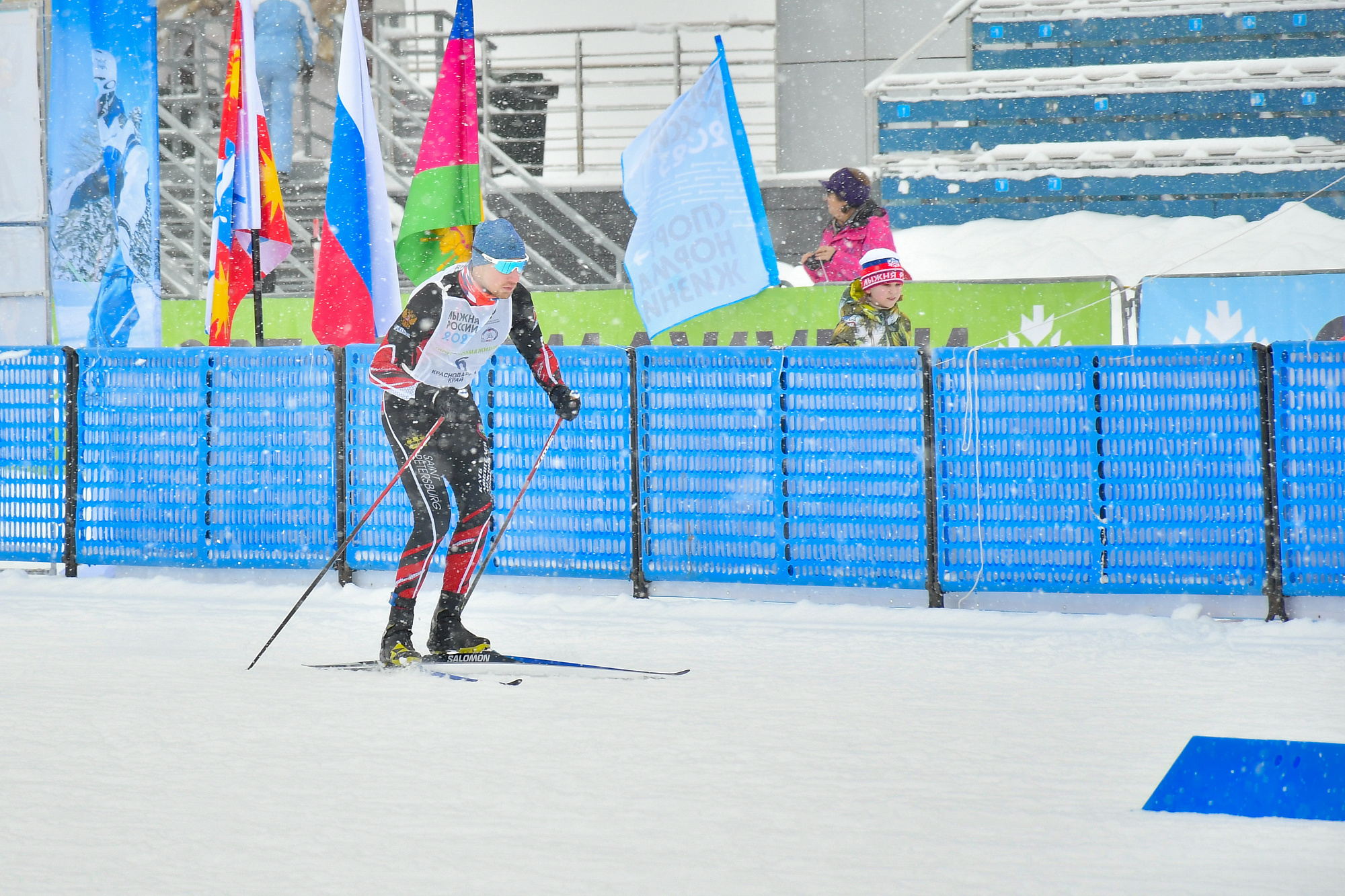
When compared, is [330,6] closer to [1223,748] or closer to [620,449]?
[620,449]

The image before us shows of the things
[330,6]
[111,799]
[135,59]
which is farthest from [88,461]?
[330,6]

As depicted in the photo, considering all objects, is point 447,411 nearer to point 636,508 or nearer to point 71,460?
point 636,508

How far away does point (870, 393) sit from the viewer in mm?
7086

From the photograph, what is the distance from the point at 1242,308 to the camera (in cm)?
966

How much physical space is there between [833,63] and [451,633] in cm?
1234

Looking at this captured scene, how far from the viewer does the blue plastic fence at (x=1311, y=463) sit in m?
6.38

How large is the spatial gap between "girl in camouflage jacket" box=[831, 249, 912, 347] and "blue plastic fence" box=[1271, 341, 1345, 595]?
1.85 meters

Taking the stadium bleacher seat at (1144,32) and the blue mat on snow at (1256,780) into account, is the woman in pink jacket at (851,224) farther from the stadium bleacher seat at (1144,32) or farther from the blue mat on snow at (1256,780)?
the stadium bleacher seat at (1144,32)

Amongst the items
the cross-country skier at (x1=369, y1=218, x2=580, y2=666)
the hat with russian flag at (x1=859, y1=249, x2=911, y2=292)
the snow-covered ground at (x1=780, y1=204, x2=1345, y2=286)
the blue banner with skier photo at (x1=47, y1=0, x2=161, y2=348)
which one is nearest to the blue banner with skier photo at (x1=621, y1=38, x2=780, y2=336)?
the hat with russian flag at (x1=859, y1=249, x2=911, y2=292)

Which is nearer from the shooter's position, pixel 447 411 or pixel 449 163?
pixel 447 411

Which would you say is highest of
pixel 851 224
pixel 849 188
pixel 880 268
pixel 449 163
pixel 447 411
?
pixel 449 163

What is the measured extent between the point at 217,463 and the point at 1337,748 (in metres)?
6.21

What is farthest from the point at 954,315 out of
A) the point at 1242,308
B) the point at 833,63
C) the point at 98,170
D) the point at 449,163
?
the point at 833,63

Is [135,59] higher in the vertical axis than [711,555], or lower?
higher
